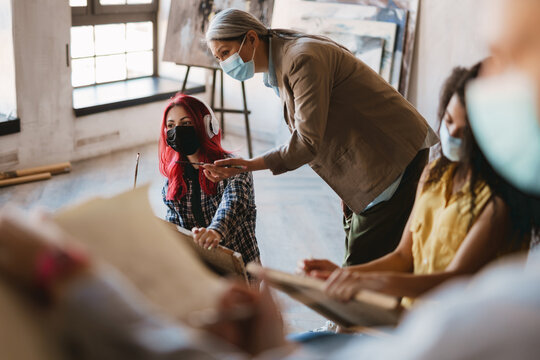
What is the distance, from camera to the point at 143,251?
86cm

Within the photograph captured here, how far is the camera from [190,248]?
6.64ft

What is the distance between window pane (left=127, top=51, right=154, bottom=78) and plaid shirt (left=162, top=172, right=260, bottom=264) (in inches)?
150

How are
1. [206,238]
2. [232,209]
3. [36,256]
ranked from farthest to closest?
1. [232,209]
2. [206,238]
3. [36,256]

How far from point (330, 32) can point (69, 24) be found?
2.14m

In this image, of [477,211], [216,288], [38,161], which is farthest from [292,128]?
[38,161]

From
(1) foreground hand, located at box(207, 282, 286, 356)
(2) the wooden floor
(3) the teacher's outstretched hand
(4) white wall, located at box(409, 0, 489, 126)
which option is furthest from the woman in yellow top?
(4) white wall, located at box(409, 0, 489, 126)

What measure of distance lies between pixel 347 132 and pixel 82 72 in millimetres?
3842

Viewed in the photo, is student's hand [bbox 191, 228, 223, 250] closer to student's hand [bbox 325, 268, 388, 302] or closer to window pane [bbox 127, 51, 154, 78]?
student's hand [bbox 325, 268, 388, 302]

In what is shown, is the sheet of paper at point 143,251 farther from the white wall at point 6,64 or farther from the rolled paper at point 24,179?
the white wall at point 6,64

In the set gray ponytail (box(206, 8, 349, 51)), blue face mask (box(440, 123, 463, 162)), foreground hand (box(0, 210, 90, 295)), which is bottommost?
blue face mask (box(440, 123, 463, 162))

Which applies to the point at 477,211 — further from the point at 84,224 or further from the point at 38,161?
the point at 38,161

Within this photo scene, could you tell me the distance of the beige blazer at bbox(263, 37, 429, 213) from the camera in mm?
2277

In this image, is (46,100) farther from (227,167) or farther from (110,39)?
(227,167)

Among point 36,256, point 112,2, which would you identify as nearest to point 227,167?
point 36,256
